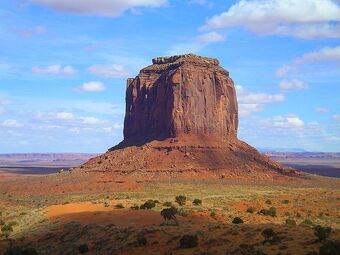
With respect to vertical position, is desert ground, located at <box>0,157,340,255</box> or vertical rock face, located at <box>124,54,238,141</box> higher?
vertical rock face, located at <box>124,54,238,141</box>

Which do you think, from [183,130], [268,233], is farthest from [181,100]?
[268,233]

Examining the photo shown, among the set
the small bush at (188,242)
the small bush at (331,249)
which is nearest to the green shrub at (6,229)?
the small bush at (188,242)

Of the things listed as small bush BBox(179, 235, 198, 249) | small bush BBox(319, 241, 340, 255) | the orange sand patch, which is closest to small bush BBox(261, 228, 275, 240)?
small bush BBox(179, 235, 198, 249)

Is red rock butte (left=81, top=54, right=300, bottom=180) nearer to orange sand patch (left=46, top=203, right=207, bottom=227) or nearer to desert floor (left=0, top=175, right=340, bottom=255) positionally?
desert floor (left=0, top=175, right=340, bottom=255)

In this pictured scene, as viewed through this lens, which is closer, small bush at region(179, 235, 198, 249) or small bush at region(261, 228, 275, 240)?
small bush at region(261, 228, 275, 240)

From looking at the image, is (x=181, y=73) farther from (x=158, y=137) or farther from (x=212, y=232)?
(x=212, y=232)

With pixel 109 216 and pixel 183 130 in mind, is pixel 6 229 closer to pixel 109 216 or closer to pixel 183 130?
pixel 109 216

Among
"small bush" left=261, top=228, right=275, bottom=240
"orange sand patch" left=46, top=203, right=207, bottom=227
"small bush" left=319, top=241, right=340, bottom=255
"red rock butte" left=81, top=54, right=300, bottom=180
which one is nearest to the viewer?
"small bush" left=319, top=241, right=340, bottom=255
